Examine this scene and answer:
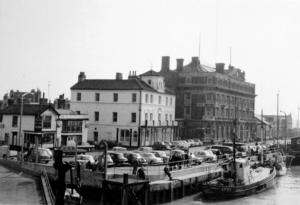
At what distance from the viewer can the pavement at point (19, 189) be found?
2144 centimetres

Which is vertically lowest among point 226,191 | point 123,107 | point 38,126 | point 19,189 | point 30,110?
point 226,191

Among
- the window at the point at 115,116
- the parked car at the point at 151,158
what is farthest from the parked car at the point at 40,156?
the window at the point at 115,116

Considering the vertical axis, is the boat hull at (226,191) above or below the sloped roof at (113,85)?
below

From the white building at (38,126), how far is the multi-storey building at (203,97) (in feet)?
104

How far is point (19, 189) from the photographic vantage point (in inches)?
972

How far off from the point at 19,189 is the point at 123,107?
4057 centimetres

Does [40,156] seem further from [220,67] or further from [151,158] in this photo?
[220,67]

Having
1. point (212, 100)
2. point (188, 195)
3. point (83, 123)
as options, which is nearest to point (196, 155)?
point (188, 195)

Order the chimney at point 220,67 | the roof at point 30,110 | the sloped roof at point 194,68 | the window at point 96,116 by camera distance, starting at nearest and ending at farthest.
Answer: the roof at point 30,110 < the window at point 96,116 < the sloped roof at point 194,68 < the chimney at point 220,67

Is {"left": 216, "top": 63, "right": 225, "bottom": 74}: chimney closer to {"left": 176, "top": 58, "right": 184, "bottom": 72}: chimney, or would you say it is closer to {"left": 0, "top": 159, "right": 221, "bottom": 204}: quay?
{"left": 176, "top": 58, "right": 184, "bottom": 72}: chimney

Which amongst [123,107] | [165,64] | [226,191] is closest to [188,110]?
[165,64]

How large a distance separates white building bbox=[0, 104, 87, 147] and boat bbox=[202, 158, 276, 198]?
22792mm

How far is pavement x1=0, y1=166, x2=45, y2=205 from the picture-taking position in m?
21.4

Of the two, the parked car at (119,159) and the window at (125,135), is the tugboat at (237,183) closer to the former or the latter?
the parked car at (119,159)
